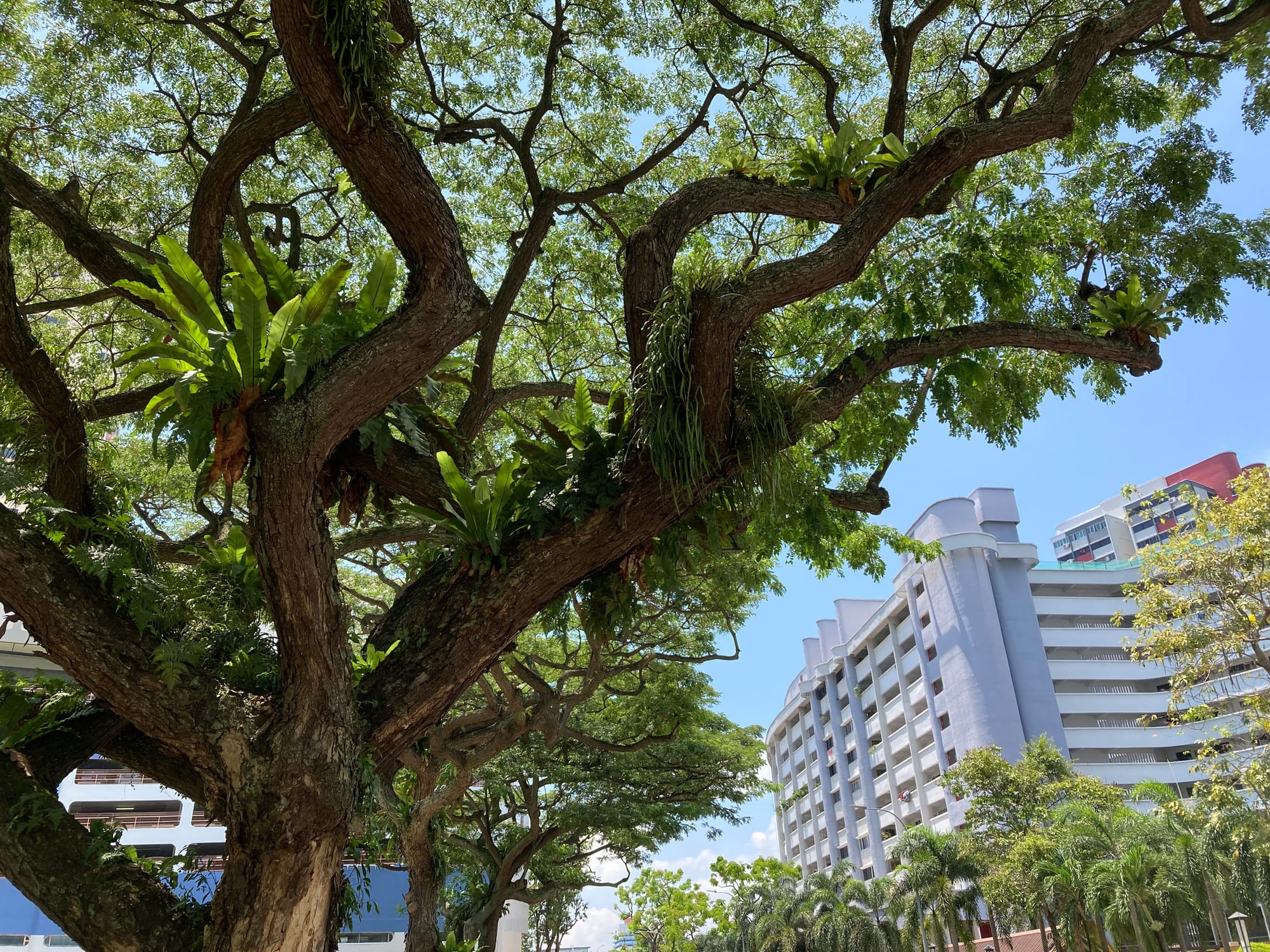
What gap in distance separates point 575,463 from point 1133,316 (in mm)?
3580

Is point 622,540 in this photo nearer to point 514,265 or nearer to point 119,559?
point 119,559


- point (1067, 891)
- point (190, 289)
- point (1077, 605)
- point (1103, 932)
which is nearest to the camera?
point (190, 289)

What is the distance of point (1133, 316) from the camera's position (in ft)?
17.3

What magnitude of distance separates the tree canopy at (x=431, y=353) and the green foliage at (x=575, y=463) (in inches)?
0.7

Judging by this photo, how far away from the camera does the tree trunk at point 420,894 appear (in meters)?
10.8

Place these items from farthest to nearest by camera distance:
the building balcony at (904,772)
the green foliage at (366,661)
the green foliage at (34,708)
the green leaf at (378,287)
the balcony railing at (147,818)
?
the building balcony at (904,772), the balcony railing at (147,818), the green foliage at (366,661), the green foliage at (34,708), the green leaf at (378,287)

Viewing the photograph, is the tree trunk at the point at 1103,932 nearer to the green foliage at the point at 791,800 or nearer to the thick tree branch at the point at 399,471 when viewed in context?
the green foliage at the point at 791,800

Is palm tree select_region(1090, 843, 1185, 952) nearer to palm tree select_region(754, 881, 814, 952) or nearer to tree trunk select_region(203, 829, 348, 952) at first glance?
palm tree select_region(754, 881, 814, 952)

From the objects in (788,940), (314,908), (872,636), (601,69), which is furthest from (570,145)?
(872,636)

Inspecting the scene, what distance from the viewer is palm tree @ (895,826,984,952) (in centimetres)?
2631

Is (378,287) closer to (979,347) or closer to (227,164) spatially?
(227,164)

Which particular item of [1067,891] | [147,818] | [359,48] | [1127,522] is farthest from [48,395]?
[1127,522]

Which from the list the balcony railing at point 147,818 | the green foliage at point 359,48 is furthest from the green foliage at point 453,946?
the balcony railing at point 147,818

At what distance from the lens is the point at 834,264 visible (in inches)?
162
